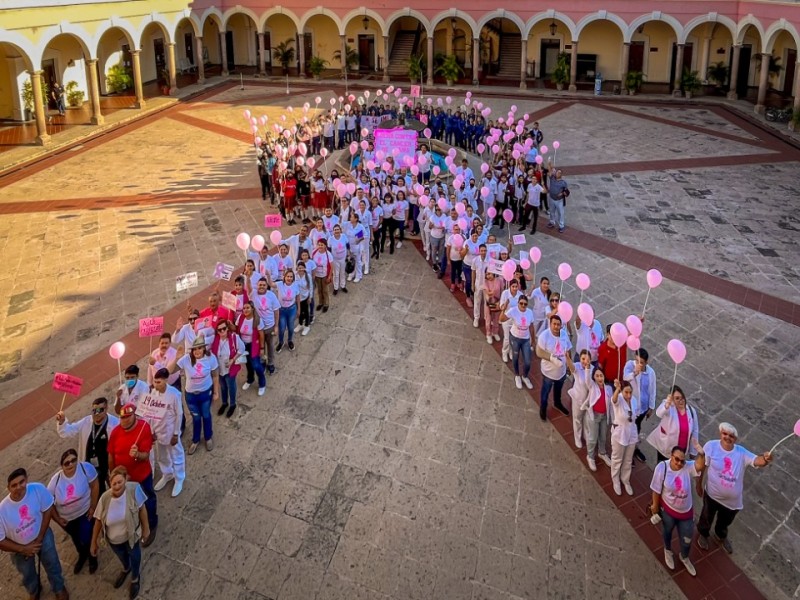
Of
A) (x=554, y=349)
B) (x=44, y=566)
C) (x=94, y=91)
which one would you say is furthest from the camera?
(x=94, y=91)

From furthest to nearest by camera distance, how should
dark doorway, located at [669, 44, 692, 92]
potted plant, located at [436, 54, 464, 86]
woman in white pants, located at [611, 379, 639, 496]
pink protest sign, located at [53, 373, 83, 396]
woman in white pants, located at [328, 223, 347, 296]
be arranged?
potted plant, located at [436, 54, 464, 86], dark doorway, located at [669, 44, 692, 92], woman in white pants, located at [328, 223, 347, 296], woman in white pants, located at [611, 379, 639, 496], pink protest sign, located at [53, 373, 83, 396]

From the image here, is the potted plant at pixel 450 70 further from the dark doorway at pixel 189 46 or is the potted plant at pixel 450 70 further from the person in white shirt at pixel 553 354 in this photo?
the person in white shirt at pixel 553 354

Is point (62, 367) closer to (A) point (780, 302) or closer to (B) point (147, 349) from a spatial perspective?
(B) point (147, 349)

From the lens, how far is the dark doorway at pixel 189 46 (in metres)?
35.4

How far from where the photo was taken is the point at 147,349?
33.2ft

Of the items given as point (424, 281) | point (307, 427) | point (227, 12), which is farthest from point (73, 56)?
point (307, 427)

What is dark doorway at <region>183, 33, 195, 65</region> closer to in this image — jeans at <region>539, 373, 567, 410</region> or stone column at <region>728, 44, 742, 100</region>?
stone column at <region>728, 44, 742, 100</region>

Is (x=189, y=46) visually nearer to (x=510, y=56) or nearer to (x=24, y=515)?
(x=510, y=56)

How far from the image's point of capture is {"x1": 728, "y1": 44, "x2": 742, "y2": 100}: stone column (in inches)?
1083

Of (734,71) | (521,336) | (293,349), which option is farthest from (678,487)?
(734,71)

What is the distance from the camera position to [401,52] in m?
35.0

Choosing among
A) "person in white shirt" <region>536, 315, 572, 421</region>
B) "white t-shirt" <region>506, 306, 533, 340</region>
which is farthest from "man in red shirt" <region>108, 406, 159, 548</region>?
"white t-shirt" <region>506, 306, 533, 340</region>

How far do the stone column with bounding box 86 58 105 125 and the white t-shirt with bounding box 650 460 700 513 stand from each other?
23.7 metres

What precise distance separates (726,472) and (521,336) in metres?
3.26
